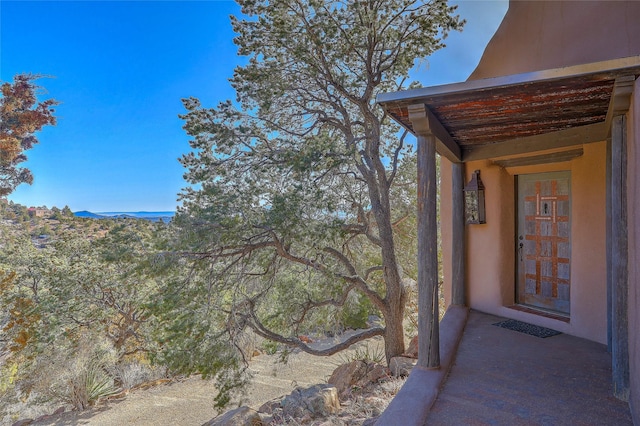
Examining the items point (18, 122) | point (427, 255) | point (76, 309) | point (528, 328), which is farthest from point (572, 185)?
point (18, 122)

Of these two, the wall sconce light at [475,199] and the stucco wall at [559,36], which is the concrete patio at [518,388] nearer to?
the wall sconce light at [475,199]

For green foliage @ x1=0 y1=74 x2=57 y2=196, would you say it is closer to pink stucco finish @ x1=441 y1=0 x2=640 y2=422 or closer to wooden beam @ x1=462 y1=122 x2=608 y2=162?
pink stucco finish @ x1=441 y1=0 x2=640 y2=422

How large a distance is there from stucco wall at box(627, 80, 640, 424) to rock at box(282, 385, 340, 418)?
388cm

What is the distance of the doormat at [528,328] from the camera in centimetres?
459

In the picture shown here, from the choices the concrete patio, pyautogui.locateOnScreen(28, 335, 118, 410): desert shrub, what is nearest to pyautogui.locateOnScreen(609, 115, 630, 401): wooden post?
the concrete patio

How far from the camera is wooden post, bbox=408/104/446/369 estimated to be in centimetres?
348

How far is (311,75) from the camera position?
748 cm

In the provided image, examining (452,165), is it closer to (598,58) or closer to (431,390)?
(598,58)

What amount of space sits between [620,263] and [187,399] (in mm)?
10264

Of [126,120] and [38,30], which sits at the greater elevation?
[38,30]

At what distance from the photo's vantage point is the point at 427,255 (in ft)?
11.5

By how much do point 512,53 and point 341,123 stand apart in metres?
4.15

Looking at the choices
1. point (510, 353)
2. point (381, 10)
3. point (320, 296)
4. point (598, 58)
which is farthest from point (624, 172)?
point (320, 296)

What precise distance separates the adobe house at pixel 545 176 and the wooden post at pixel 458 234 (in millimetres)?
18
